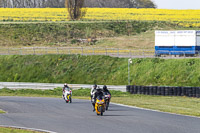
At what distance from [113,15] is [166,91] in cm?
6640

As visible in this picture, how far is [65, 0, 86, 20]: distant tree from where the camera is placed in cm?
8712

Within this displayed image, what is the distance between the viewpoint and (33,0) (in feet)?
514

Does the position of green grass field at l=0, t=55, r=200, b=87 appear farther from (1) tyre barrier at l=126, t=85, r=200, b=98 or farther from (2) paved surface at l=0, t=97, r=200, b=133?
(2) paved surface at l=0, t=97, r=200, b=133

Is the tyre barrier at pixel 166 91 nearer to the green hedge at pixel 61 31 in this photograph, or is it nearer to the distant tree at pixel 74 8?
the green hedge at pixel 61 31

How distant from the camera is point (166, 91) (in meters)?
35.8

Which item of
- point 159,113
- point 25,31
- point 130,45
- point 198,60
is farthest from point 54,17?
point 159,113

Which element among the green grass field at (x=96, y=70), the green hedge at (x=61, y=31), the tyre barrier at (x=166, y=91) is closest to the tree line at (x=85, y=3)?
the green hedge at (x=61, y=31)

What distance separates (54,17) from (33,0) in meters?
61.2

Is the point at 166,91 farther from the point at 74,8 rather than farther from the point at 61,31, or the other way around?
the point at 74,8

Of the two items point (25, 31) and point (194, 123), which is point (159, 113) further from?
point (25, 31)

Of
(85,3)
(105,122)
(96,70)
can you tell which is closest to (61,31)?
(96,70)

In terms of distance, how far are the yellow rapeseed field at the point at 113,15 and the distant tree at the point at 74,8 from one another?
10.3 ft

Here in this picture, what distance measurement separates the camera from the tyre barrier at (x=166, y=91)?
34.5m

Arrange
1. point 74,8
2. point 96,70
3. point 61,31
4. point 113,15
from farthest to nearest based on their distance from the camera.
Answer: point 113,15 → point 74,8 → point 61,31 → point 96,70
